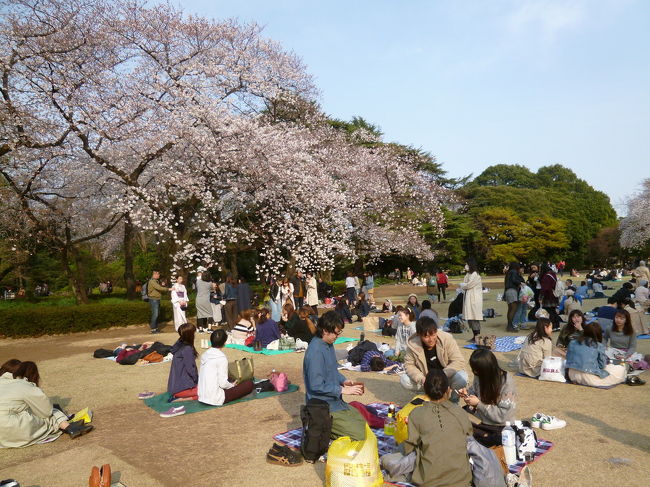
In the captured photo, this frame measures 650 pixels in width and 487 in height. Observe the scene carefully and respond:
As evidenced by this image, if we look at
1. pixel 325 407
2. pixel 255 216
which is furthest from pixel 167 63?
pixel 325 407

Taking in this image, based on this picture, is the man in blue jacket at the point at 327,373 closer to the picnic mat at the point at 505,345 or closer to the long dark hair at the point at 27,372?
the long dark hair at the point at 27,372

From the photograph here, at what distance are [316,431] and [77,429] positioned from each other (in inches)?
117

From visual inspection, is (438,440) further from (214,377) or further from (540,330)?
(540,330)

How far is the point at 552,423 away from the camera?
5215 mm

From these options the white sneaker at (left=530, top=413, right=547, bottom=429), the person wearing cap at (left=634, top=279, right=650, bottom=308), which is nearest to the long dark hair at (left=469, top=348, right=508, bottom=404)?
the white sneaker at (left=530, top=413, right=547, bottom=429)

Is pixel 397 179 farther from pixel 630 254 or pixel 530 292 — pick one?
pixel 630 254

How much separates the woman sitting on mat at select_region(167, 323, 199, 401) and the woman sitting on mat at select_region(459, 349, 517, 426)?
3.84 metres

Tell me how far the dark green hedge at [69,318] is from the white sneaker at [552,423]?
1285 centimetres

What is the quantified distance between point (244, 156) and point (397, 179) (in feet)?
38.8

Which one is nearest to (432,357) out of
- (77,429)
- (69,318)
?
(77,429)

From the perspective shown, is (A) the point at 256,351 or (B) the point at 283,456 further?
(A) the point at 256,351

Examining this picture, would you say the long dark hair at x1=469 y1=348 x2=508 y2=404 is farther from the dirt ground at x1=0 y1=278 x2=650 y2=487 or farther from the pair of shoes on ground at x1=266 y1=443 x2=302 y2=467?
the pair of shoes on ground at x1=266 y1=443 x2=302 y2=467

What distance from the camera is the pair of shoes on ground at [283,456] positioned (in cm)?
452

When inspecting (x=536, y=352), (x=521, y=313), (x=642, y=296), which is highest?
(x=642, y=296)
